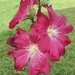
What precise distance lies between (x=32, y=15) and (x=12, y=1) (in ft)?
33.2

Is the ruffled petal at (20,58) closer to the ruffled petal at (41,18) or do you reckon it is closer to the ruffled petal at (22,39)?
the ruffled petal at (22,39)

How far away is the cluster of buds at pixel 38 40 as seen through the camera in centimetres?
114

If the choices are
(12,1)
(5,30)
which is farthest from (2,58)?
(12,1)

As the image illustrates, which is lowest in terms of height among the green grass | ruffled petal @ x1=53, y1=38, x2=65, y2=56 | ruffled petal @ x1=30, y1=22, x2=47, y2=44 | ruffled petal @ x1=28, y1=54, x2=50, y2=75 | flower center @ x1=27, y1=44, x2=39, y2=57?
the green grass

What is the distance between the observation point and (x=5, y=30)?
720 centimetres

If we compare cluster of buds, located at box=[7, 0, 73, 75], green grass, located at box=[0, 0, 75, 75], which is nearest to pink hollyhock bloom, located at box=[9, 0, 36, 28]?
cluster of buds, located at box=[7, 0, 73, 75]

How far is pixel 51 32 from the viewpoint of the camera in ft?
4.07

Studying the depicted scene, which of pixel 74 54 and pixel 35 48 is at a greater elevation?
pixel 35 48

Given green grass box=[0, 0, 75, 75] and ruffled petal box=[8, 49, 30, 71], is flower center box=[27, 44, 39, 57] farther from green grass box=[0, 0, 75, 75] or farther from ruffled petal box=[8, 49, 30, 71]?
green grass box=[0, 0, 75, 75]

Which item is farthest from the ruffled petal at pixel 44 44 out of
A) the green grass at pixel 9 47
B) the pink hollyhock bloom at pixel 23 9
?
the green grass at pixel 9 47

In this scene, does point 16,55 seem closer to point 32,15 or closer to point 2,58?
point 32,15

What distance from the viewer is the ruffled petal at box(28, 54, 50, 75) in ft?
3.84

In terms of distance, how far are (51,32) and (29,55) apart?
0.39 ft

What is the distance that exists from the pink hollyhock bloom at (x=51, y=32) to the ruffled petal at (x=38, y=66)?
3cm
